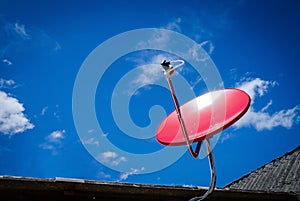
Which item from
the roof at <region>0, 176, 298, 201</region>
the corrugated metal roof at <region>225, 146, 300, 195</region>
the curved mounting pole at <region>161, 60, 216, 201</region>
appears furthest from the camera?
the corrugated metal roof at <region>225, 146, 300, 195</region>

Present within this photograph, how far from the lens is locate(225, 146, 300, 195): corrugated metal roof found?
8035 mm

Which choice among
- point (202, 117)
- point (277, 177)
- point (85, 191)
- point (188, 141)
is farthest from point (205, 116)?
point (277, 177)

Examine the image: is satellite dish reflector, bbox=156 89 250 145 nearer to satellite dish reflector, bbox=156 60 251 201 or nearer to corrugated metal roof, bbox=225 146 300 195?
satellite dish reflector, bbox=156 60 251 201

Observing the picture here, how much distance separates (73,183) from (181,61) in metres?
2.43

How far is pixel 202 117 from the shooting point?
9.85 ft

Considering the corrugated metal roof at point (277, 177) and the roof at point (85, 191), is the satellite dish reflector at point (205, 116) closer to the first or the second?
the roof at point (85, 191)

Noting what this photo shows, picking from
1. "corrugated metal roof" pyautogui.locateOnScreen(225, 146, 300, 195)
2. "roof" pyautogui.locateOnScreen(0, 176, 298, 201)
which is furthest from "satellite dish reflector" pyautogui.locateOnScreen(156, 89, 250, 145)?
"corrugated metal roof" pyautogui.locateOnScreen(225, 146, 300, 195)

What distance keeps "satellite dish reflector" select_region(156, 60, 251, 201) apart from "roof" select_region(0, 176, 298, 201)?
5.49 feet

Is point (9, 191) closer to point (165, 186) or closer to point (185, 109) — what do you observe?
point (165, 186)

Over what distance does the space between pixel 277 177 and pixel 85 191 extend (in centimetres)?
620

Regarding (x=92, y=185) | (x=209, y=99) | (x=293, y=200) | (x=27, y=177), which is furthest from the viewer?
(x=293, y=200)

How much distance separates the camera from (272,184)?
8453mm

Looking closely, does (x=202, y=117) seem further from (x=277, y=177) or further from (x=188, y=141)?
(x=277, y=177)

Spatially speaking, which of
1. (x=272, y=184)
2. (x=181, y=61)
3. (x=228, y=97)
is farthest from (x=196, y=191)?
(x=272, y=184)
